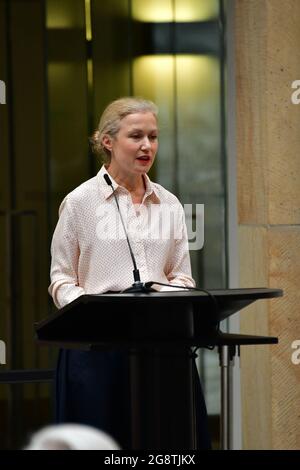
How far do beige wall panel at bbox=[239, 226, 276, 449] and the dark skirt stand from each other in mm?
1537

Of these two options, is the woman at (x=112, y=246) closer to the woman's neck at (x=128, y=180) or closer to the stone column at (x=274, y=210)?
the woman's neck at (x=128, y=180)

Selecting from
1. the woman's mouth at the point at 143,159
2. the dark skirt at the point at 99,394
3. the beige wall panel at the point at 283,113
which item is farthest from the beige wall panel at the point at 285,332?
the woman's mouth at the point at 143,159

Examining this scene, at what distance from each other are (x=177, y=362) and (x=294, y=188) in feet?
7.47

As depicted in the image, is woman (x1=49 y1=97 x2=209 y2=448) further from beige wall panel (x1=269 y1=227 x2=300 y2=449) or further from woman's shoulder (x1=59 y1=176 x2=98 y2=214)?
beige wall panel (x1=269 y1=227 x2=300 y2=449)

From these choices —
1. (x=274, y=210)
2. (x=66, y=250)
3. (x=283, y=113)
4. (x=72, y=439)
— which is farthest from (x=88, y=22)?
(x=72, y=439)

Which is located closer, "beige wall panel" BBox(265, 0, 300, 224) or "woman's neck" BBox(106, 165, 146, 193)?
"woman's neck" BBox(106, 165, 146, 193)

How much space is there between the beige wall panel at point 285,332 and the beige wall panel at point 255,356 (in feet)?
0.11

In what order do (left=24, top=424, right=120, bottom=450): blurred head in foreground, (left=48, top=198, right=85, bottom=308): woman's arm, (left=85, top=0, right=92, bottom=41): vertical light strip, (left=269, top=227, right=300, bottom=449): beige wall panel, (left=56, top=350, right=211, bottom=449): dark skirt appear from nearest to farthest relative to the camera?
(left=24, top=424, right=120, bottom=450): blurred head in foreground < (left=56, top=350, right=211, bottom=449): dark skirt < (left=48, top=198, right=85, bottom=308): woman's arm < (left=269, top=227, right=300, bottom=449): beige wall panel < (left=85, top=0, right=92, bottom=41): vertical light strip

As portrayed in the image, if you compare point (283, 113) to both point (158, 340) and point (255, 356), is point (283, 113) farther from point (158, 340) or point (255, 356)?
point (158, 340)

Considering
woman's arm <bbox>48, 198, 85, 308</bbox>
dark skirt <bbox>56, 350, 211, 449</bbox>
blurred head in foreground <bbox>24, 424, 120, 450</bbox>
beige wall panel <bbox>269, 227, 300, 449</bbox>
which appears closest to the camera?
blurred head in foreground <bbox>24, 424, 120, 450</bbox>

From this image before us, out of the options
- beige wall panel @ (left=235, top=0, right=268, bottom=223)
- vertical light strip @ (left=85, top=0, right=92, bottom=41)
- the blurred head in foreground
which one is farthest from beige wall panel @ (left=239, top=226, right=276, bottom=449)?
the blurred head in foreground

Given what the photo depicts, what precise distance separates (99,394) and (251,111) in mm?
2106

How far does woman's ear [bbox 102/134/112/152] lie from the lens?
12.1 feet

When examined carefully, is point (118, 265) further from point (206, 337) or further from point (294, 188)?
point (294, 188)
